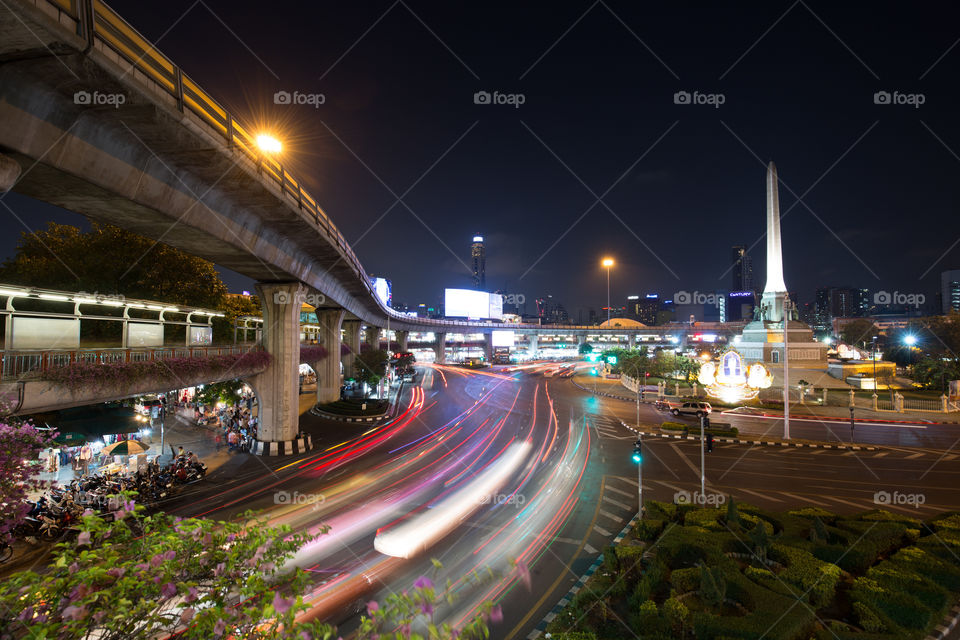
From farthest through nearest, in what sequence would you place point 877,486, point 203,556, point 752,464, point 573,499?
point 752,464
point 877,486
point 573,499
point 203,556

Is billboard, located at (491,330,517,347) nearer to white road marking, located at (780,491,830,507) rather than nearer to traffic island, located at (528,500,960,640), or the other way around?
white road marking, located at (780,491,830,507)

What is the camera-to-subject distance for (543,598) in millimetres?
10359

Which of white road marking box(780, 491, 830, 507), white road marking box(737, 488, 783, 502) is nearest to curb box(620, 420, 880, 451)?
white road marking box(737, 488, 783, 502)

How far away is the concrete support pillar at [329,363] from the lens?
1462 inches

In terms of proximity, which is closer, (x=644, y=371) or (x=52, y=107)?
(x=52, y=107)

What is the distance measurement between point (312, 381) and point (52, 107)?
162 feet

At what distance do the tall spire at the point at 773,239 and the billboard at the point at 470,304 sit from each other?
6047 cm

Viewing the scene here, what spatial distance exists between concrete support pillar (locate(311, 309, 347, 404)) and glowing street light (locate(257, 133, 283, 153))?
19.7 metres

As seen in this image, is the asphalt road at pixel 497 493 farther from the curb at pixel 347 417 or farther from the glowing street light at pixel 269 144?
the glowing street light at pixel 269 144

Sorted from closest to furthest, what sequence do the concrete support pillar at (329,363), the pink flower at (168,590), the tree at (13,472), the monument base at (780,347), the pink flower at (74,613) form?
the pink flower at (74,613) → the pink flower at (168,590) → the tree at (13,472) → the concrete support pillar at (329,363) → the monument base at (780,347)

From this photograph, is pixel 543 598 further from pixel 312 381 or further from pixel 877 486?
→ pixel 312 381

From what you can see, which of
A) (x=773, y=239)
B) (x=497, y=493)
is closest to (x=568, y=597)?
(x=497, y=493)

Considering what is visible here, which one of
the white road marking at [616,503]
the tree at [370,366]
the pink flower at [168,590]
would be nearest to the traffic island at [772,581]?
the white road marking at [616,503]

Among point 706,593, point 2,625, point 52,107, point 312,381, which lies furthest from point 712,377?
point 312,381
